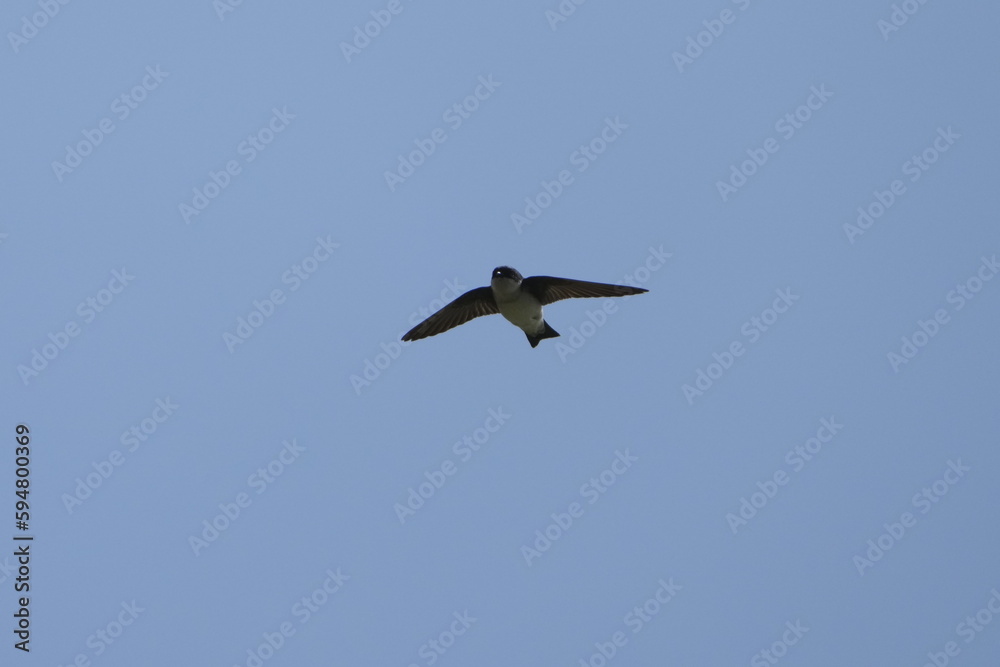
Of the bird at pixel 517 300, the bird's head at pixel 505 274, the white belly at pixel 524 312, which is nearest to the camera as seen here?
the bird's head at pixel 505 274

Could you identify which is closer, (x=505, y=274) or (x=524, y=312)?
(x=505, y=274)

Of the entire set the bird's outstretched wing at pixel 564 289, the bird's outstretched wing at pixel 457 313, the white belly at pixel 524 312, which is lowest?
the bird's outstretched wing at pixel 457 313

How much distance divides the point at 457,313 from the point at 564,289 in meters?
1.96

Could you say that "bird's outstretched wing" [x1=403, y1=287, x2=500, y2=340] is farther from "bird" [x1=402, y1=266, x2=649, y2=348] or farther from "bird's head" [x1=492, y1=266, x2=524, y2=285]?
"bird's head" [x1=492, y1=266, x2=524, y2=285]

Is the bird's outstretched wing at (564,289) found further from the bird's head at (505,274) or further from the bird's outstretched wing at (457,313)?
the bird's outstretched wing at (457,313)

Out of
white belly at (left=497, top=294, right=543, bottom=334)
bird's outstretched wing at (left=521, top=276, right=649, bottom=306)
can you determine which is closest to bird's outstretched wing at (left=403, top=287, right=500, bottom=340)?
white belly at (left=497, top=294, right=543, bottom=334)

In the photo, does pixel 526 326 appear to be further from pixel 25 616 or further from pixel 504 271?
pixel 25 616

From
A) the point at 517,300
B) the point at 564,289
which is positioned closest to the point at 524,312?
the point at 517,300

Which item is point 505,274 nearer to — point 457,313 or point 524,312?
point 524,312

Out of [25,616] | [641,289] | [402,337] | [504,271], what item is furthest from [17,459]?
[641,289]

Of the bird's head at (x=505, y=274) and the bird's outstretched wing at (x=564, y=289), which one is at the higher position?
the bird's outstretched wing at (x=564, y=289)

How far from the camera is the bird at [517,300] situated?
694 inches

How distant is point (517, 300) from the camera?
17922mm

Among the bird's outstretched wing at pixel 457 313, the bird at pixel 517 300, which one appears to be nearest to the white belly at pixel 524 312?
the bird at pixel 517 300
